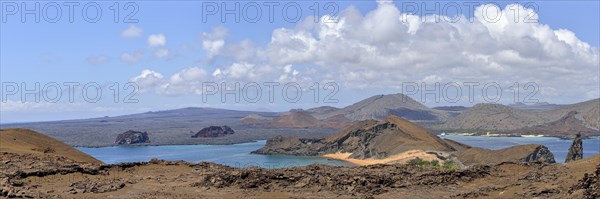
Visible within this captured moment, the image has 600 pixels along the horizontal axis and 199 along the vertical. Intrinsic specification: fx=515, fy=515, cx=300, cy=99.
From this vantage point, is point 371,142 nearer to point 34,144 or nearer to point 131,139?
point 34,144

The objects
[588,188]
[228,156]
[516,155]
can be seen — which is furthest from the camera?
[228,156]

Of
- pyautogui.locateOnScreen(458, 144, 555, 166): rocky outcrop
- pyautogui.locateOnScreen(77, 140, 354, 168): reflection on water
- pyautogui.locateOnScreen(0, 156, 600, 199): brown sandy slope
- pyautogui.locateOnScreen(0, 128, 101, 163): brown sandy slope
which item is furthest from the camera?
pyautogui.locateOnScreen(77, 140, 354, 168): reflection on water

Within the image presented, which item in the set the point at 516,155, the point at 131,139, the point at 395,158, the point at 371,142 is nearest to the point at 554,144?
the point at 371,142

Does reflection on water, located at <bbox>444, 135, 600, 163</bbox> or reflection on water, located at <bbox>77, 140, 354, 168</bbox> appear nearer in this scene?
reflection on water, located at <bbox>77, 140, 354, 168</bbox>

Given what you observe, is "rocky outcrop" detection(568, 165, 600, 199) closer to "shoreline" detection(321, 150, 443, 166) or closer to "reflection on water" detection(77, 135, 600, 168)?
"reflection on water" detection(77, 135, 600, 168)

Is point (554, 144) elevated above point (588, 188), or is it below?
below

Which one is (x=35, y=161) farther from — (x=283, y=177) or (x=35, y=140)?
(x=283, y=177)

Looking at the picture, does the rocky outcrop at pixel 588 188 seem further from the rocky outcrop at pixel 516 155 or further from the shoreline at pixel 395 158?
the shoreline at pixel 395 158

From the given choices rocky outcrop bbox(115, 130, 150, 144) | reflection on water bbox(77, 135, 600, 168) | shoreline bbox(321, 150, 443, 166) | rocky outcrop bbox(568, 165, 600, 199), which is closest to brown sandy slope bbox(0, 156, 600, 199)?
rocky outcrop bbox(568, 165, 600, 199)
